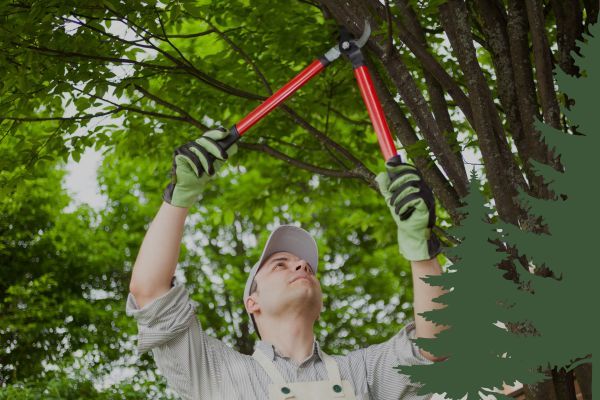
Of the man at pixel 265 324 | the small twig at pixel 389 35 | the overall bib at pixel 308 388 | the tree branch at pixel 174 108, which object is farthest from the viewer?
the tree branch at pixel 174 108

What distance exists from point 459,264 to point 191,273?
12837mm

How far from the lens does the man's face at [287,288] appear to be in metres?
2.37

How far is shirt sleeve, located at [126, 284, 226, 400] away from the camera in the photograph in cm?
209

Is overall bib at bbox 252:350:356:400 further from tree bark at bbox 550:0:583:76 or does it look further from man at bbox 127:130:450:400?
tree bark at bbox 550:0:583:76

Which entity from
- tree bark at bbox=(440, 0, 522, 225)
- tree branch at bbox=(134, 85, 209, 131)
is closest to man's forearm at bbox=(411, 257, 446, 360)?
tree bark at bbox=(440, 0, 522, 225)

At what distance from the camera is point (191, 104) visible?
4836 millimetres

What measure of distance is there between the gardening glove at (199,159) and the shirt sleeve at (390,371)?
0.70 metres

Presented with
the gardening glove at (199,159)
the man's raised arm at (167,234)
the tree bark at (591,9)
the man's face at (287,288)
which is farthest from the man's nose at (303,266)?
the tree bark at (591,9)

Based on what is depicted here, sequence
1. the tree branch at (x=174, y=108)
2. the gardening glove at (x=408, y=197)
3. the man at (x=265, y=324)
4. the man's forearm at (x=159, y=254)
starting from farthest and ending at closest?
the tree branch at (x=174, y=108) → the man's forearm at (x=159, y=254) → the man at (x=265, y=324) → the gardening glove at (x=408, y=197)

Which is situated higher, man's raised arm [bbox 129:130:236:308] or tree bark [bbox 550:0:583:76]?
tree bark [bbox 550:0:583:76]

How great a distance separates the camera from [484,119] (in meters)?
2.69

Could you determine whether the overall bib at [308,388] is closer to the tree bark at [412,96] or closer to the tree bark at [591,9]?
the tree bark at [412,96]

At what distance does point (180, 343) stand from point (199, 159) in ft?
1.93

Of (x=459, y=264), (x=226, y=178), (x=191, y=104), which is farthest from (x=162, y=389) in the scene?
(x=459, y=264)
